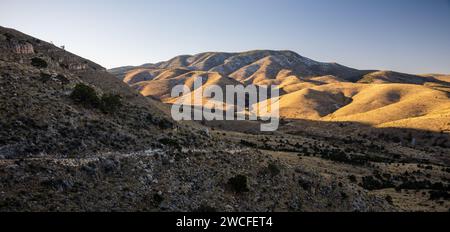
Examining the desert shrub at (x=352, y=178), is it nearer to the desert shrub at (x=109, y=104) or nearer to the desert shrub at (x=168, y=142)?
the desert shrub at (x=168, y=142)

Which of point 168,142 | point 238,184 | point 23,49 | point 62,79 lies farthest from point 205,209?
point 23,49

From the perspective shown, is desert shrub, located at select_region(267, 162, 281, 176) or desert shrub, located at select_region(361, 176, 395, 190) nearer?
desert shrub, located at select_region(267, 162, 281, 176)

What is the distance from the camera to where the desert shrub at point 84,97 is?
3534cm

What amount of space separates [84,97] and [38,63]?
988cm

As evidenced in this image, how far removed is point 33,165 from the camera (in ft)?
76.5

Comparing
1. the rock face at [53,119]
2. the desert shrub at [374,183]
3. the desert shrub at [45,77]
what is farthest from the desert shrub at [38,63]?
the desert shrub at [374,183]

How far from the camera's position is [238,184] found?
94.4 feet

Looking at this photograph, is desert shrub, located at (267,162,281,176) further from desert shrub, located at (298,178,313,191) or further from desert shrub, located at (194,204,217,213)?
desert shrub, located at (194,204,217,213)

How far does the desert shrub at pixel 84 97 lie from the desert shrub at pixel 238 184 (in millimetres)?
14692

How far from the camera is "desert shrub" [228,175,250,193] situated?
1128 inches

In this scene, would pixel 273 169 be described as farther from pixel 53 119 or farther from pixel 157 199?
pixel 53 119

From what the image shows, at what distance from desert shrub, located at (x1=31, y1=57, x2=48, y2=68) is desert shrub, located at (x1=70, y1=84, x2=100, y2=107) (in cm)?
835

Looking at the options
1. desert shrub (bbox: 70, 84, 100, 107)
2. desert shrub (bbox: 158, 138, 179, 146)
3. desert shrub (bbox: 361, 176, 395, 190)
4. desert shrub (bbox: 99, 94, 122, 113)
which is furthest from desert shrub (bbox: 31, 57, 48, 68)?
desert shrub (bbox: 361, 176, 395, 190)
